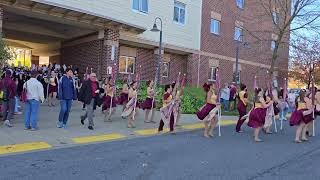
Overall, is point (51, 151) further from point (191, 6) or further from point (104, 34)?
point (191, 6)

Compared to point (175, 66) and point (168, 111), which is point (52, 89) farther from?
point (175, 66)

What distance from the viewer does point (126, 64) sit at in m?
25.6

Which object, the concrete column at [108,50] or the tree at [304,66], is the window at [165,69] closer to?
the concrete column at [108,50]

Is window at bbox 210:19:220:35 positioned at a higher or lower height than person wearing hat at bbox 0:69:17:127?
higher

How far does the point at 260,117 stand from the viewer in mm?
12555

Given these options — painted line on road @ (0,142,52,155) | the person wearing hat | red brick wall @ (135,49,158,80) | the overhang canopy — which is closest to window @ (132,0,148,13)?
the overhang canopy

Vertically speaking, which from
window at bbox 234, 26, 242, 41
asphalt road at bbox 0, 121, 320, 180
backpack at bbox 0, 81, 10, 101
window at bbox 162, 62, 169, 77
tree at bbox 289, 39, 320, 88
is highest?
window at bbox 234, 26, 242, 41

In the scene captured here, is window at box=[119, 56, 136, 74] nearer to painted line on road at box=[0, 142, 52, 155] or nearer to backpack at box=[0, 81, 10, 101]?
backpack at box=[0, 81, 10, 101]

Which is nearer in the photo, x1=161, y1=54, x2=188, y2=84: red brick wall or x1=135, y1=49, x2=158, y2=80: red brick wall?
x1=135, y1=49, x2=158, y2=80: red brick wall

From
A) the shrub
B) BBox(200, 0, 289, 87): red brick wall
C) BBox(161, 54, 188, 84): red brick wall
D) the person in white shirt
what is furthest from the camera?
BBox(200, 0, 289, 87): red brick wall

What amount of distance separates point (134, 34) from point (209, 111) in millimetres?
12168

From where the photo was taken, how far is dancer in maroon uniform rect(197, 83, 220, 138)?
42.2ft

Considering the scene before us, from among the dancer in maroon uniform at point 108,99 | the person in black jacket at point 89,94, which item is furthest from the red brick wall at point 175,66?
the person in black jacket at point 89,94

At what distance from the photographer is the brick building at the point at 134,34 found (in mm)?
20922
